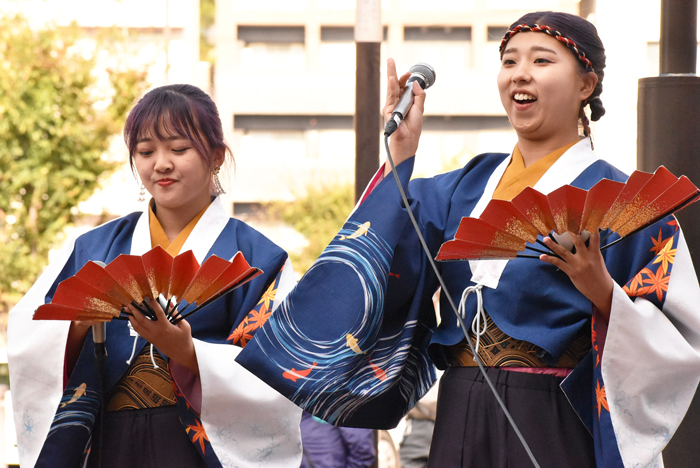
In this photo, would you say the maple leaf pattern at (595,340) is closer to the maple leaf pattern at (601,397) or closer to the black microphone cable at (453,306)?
the maple leaf pattern at (601,397)

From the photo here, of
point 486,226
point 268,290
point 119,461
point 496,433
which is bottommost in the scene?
point 119,461

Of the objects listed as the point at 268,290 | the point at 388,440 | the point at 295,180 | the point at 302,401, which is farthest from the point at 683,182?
the point at 295,180

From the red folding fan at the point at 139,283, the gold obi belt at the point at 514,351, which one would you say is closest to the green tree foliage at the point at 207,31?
the red folding fan at the point at 139,283

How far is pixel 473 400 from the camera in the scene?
195cm

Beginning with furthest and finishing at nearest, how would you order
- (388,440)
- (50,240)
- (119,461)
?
(50,240)
(388,440)
(119,461)

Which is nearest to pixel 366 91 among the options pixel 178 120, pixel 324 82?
pixel 178 120

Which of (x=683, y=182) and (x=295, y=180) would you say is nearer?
(x=683, y=182)

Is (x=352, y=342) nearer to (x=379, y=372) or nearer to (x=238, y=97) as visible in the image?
(x=379, y=372)

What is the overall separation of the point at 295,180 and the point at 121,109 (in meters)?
10.3

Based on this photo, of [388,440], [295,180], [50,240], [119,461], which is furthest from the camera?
[295,180]

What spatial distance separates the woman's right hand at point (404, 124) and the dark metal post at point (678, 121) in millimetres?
1008

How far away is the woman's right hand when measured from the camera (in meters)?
2.09

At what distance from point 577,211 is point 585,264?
0.11 m

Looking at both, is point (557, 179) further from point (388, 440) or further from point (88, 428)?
point (388, 440)
